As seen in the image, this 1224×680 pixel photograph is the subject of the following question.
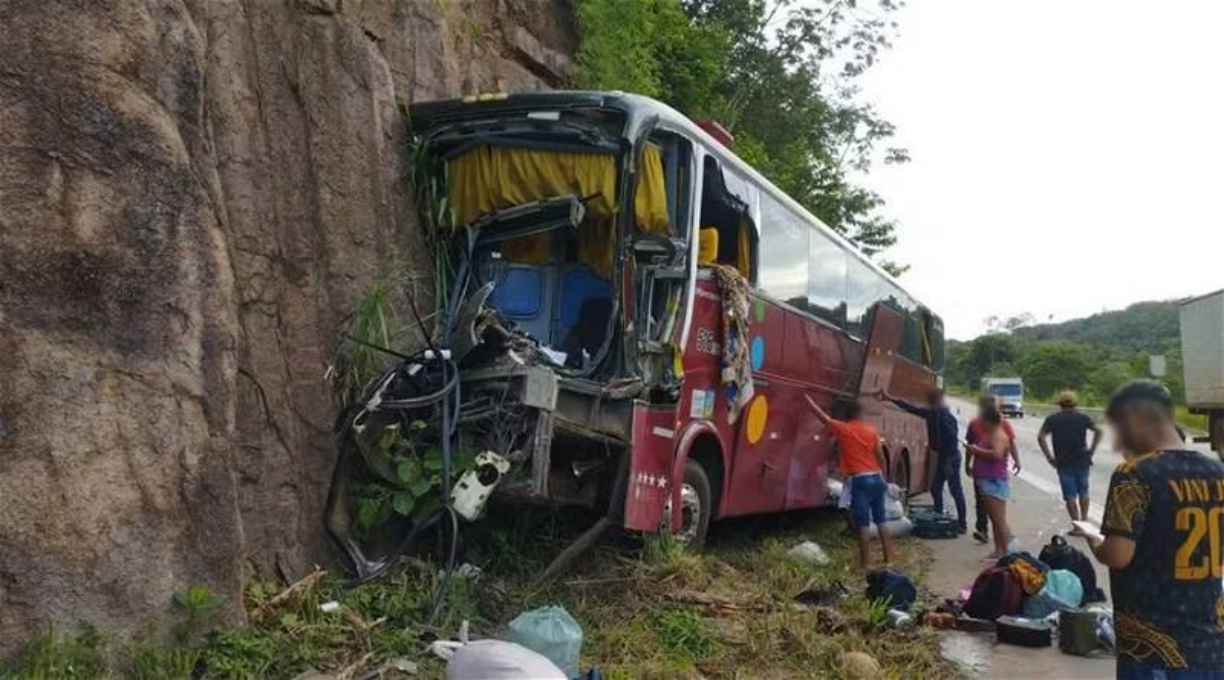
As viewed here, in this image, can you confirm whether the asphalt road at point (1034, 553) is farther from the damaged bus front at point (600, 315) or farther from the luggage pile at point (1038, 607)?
the damaged bus front at point (600, 315)

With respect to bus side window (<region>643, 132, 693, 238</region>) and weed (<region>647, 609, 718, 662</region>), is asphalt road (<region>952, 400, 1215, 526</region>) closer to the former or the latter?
bus side window (<region>643, 132, 693, 238</region>)

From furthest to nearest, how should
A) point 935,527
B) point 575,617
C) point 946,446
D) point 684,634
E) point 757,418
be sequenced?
1. point 946,446
2. point 935,527
3. point 757,418
4. point 575,617
5. point 684,634

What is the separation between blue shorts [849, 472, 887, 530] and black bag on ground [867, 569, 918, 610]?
1522 millimetres

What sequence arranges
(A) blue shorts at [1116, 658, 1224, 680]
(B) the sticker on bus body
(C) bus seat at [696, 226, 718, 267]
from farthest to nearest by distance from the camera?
1. (C) bus seat at [696, 226, 718, 267]
2. (B) the sticker on bus body
3. (A) blue shorts at [1116, 658, 1224, 680]

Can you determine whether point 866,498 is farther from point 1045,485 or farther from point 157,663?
point 1045,485

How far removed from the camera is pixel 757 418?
866 cm

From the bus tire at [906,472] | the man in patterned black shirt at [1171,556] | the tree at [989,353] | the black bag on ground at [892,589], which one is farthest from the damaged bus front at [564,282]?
the tree at [989,353]

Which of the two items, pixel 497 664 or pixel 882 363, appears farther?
pixel 882 363

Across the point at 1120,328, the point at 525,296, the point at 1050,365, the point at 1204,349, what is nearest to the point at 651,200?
the point at 525,296

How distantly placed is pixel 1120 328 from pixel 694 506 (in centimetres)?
7828

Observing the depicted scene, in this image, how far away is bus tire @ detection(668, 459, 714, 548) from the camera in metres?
7.41

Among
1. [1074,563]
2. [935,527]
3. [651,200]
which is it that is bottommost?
[1074,563]

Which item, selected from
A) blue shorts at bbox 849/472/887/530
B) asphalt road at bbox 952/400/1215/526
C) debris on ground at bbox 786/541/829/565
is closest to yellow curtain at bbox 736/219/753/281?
blue shorts at bbox 849/472/887/530

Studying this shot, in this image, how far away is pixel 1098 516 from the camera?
1277 cm
